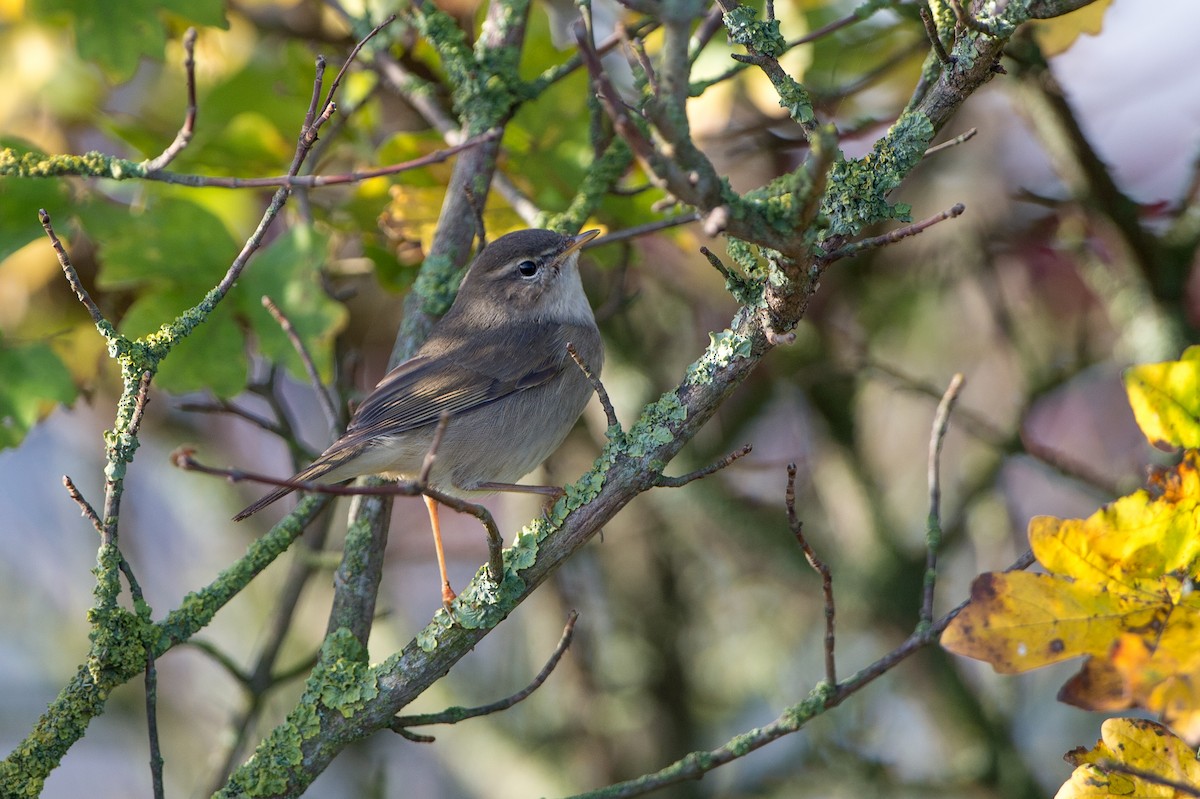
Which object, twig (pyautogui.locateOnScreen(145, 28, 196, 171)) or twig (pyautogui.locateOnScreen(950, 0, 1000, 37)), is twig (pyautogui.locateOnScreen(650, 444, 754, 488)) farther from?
twig (pyautogui.locateOnScreen(145, 28, 196, 171))

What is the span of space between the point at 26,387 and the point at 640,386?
8.66 feet

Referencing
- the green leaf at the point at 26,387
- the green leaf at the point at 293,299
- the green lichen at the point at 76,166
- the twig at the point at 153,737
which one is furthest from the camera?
the green leaf at the point at 293,299

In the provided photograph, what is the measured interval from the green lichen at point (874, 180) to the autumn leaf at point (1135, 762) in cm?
105

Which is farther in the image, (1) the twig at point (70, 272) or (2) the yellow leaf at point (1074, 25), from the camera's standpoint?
(2) the yellow leaf at point (1074, 25)

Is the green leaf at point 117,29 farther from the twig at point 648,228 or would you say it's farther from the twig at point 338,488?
the twig at point 338,488

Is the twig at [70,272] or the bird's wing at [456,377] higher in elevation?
Answer: the bird's wing at [456,377]

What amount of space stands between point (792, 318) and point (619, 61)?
2.75 meters

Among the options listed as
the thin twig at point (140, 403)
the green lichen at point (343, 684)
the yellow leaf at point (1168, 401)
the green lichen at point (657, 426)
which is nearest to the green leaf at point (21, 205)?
the thin twig at point (140, 403)

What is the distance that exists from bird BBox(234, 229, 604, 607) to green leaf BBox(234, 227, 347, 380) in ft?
0.83

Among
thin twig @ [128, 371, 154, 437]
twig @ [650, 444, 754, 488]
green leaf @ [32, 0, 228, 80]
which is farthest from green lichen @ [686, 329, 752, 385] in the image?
green leaf @ [32, 0, 228, 80]

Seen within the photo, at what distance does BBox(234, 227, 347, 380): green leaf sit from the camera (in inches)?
132

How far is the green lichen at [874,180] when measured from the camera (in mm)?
2180

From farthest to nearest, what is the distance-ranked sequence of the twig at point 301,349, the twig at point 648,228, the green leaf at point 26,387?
the twig at point 301,349 → the twig at point 648,228 → the green leaf at point 26,387

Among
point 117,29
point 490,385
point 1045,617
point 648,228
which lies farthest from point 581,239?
point 1045,617
